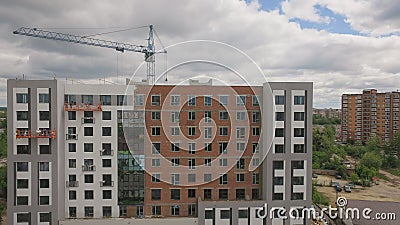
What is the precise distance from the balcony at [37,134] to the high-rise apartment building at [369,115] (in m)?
19.6

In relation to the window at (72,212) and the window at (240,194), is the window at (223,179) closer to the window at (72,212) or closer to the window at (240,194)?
the window at (240,194)

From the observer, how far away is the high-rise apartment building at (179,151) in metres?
6.53

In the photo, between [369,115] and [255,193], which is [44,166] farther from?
[369,115]

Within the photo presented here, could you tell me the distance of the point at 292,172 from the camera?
260 inches

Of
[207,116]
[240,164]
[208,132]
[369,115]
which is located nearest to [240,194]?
[240,164]

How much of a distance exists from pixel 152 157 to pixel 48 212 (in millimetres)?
2281

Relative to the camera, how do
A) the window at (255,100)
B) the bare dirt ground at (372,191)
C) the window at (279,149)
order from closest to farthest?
the window at (279,149)
the window at (255,100)
the bare dirt ground at (372,191)

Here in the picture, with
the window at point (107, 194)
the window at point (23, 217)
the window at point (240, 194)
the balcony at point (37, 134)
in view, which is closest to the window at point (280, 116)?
the window at point (240, 194)

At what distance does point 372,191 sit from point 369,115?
972cm

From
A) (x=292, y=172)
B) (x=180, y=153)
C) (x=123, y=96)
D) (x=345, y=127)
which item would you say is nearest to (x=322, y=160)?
(x=345, y=127)

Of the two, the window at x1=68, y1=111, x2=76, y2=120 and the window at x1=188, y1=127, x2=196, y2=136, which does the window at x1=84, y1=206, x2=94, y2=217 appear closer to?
the window at x1=68, y1=111, x2=76, y2=120

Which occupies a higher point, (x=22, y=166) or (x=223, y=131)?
(x=223, y=131)

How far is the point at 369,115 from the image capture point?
20609mm

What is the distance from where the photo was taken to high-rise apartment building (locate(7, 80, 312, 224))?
6.53m
